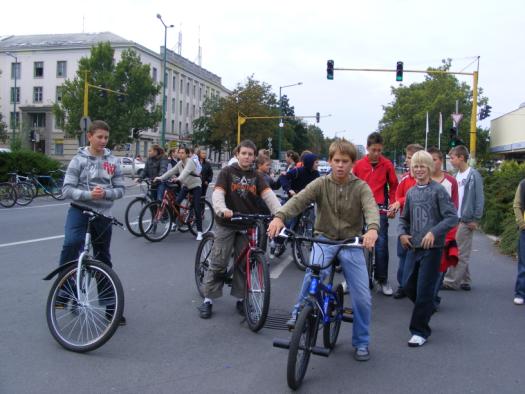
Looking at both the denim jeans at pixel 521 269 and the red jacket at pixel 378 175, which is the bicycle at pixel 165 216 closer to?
the red jacket at pixel 378 175

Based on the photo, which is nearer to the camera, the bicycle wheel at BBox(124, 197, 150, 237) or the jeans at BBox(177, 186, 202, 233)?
the bicycle wheel at BBox(124, 197, 150, 237)

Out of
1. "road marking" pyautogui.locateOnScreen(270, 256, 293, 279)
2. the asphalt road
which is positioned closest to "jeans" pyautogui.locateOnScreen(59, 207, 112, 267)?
the asphalt road

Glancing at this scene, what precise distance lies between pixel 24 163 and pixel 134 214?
37.8ft

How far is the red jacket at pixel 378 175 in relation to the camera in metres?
6.95

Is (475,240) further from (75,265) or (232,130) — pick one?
(232,130)

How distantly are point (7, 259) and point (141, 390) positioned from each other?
17.8ft

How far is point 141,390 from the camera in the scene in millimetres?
3904

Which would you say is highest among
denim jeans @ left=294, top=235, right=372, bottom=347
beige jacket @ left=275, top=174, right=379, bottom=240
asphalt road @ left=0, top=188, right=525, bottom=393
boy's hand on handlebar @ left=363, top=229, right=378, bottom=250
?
beige jacket @ left=275, top=174, right=379, bottom=240

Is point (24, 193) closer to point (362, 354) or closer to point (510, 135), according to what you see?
point (362, 354)

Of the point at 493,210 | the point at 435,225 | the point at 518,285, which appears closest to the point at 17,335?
the point at 435,225

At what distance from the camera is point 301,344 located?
12.9 feet

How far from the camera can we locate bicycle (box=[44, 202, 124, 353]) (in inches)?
180

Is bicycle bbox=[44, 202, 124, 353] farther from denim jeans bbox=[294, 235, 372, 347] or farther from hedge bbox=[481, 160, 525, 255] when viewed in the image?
hedge bbox=[481, 160, 525, 255]

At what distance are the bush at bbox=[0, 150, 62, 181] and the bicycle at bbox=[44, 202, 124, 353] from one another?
16905 millimetres
